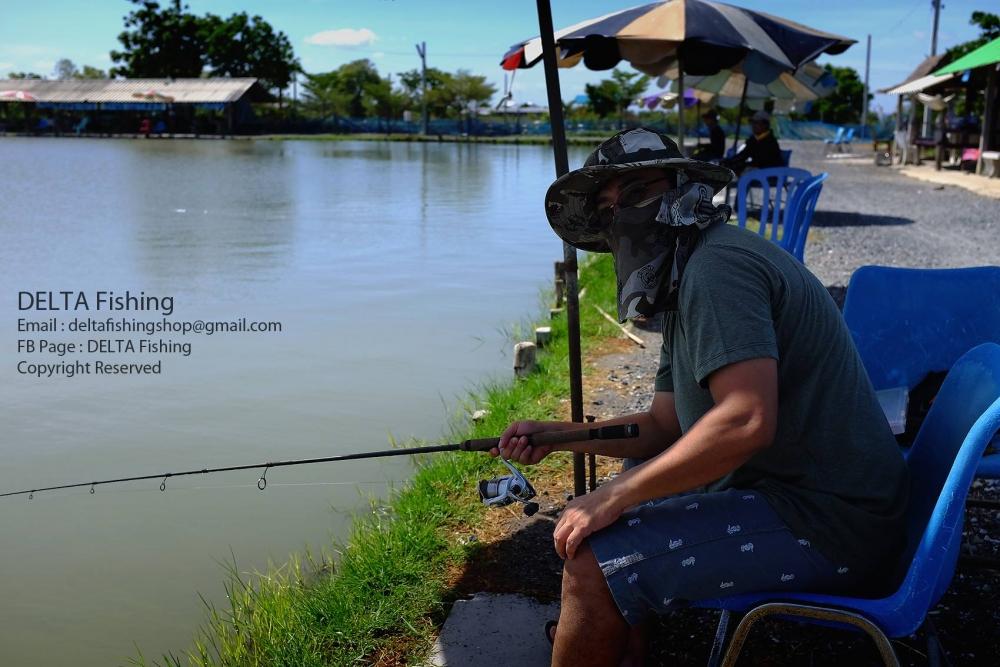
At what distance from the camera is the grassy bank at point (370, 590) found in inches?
114

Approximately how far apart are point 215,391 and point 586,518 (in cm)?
508

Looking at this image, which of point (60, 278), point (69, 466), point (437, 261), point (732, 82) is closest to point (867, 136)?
point (732, 82)

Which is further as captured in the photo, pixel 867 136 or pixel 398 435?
pixel 867 136

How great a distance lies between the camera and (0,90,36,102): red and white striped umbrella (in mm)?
64438

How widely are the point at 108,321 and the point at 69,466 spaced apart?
376cm

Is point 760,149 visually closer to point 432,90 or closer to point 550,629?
point 550,629

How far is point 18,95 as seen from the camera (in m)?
65.2

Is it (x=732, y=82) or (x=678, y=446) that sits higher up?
(x=732, y=82)

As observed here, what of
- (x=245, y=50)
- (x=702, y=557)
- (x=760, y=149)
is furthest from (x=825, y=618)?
(x=245, y=50)

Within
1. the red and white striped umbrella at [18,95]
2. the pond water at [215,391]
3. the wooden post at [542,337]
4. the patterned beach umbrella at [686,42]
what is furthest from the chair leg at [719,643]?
the red and white striped umbrella at [18,95]

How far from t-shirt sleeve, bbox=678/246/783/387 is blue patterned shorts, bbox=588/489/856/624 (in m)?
0.30

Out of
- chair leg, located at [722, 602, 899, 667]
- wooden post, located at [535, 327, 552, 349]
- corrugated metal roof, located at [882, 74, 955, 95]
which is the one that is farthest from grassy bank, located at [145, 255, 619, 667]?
corrugated metal roof, located at [882, 74, 955, 95]

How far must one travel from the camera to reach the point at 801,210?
289 inches

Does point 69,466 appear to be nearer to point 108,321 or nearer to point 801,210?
point 108,321
